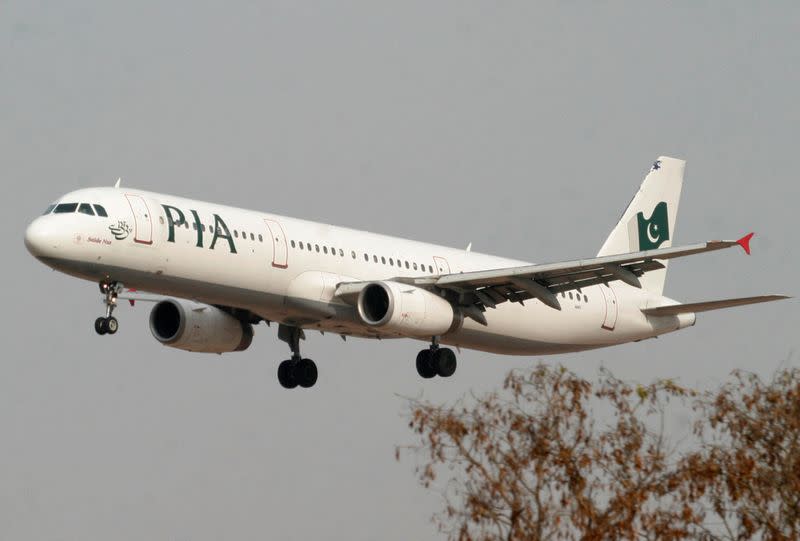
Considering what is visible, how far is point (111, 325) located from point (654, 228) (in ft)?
79.8

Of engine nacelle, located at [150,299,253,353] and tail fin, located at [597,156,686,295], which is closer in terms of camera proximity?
engine nacelle, located at [150,299,253,353]

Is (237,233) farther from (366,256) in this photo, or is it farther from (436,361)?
(436,361)

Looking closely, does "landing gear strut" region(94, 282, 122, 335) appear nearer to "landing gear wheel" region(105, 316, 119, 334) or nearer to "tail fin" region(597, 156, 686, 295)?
"landing gear wheel" region(105, 316, 119, 334)

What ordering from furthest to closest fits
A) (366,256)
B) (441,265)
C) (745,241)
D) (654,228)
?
(654,228) < (441,265) < (366,256) < (745,241)

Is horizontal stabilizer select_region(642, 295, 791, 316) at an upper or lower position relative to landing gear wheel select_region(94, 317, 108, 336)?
upper

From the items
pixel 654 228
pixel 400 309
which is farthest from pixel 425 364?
pixel 654 228

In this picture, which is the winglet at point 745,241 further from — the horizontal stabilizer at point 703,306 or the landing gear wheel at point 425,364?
the landing gear wheel at point 425,364

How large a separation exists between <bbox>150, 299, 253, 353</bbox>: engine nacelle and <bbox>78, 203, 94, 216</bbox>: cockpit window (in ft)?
23.4

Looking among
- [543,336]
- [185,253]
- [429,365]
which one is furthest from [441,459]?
[543,336]

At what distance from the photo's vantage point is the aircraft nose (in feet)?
130

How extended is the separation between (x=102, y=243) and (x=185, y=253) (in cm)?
229

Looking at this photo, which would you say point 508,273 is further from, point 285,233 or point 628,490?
point 628,490

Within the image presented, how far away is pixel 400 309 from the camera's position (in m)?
43.4

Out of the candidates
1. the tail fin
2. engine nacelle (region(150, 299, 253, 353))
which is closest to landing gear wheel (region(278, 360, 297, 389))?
engine nacelle (region(150, 299, 253, 353))
